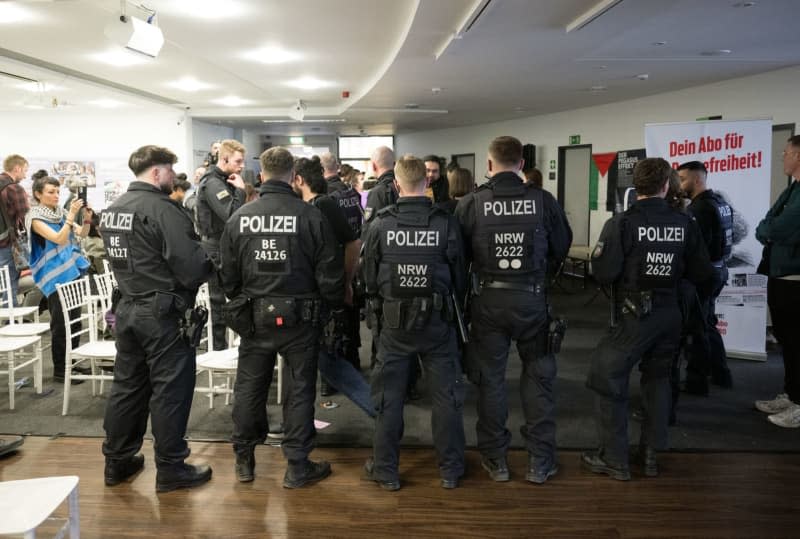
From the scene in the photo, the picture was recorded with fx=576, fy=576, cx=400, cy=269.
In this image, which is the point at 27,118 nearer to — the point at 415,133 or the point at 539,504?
the point at 415,133

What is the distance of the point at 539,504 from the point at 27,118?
12.1m

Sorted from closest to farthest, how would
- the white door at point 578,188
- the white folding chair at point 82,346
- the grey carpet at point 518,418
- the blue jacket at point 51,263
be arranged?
the grey carpet at point 518,418 < the white folding chair at point 82,346 < the blue jacket at point 51,263 < the white door at point 578,188

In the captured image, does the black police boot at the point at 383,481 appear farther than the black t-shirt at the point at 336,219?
No

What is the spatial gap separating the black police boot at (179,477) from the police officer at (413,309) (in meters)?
0.91

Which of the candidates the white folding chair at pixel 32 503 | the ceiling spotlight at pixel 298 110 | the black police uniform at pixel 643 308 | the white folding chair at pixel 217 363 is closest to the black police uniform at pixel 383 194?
the white folding chair at pixel 217 363

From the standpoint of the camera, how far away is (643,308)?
2.92 m

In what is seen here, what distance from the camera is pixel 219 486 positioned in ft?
9.74

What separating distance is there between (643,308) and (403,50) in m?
3.92

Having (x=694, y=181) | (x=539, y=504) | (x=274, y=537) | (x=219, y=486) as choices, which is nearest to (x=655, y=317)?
(x=539, y=504)

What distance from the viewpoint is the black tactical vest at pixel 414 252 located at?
2.77 meters

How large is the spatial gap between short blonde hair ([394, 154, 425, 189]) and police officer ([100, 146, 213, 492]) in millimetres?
1077

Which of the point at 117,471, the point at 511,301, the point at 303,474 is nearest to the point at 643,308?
the point at 511,301

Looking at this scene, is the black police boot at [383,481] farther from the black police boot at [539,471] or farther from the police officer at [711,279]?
the police officer at [711,279]

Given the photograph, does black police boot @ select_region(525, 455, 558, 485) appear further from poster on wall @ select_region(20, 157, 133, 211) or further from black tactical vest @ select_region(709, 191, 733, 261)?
poster on wall @ select_region(20, 157, 133, 211)
